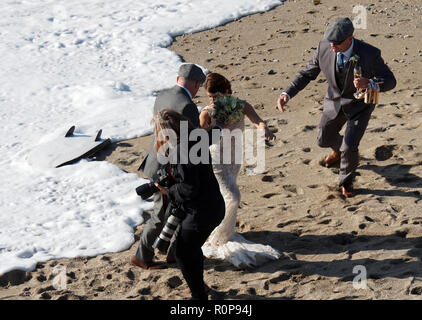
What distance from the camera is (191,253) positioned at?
5184mm

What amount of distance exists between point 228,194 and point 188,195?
Result: 123cm

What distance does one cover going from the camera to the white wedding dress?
20.0ft

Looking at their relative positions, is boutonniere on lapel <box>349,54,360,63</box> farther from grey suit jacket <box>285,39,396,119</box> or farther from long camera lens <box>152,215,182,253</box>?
long camera lens <box>152,215,182,253</box>

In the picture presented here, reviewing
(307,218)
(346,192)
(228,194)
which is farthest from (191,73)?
(346,192)

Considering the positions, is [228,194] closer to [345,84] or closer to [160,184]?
[160,184]

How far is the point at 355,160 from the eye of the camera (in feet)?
23.1

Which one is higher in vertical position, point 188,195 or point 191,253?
point 188,195

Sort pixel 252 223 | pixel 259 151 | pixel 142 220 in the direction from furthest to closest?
pixel 259 151 < pixel 142 220 < pixel 252 223

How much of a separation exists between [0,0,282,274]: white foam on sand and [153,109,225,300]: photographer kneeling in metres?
1.78

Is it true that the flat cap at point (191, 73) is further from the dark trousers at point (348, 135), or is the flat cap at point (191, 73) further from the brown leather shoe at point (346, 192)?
the brown leather shoe at point (346, 192)
